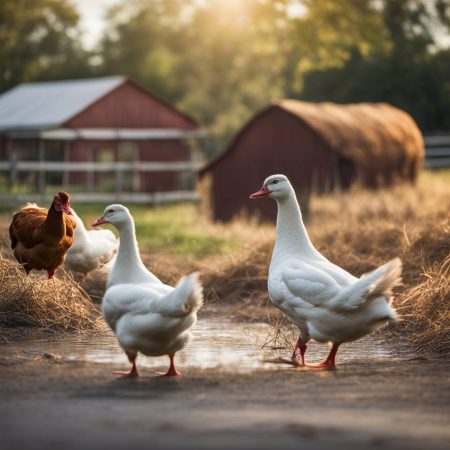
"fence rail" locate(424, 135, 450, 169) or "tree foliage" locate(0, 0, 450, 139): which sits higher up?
"tree foliage" locate(0, 0, 450, 139)

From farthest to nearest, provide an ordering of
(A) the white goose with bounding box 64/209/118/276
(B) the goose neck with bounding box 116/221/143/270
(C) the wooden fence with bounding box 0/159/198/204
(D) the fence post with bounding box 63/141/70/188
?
(D) the fence post with bounding box 63/141/70/188, (C) the wooden fence with bounding box 0/159/198/204, (A) the white goose with bounding box 64/209/118/276, (B) the goose neck with bounding box 116/221/143/270

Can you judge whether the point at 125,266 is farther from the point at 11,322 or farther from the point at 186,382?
the point at 11,322

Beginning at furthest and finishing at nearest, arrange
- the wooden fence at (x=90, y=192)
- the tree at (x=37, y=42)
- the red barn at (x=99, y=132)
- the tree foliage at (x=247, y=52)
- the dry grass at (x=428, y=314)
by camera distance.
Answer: the tree at (x=37, y=42) → the red barn at (x=99, y=132) → the tree foliage at (x=247, y=52) → the wooden fence at (x=90, y=192) → the dry grass at (x=428, y=314)

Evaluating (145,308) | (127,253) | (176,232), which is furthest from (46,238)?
(176,232)

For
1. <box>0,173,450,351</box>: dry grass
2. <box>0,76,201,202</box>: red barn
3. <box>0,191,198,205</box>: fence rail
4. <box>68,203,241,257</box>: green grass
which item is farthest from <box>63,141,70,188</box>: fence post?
<box>0,173,450,351</box>: dry grass

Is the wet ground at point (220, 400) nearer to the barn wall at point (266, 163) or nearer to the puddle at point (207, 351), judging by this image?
the puddle at point (207, 351)

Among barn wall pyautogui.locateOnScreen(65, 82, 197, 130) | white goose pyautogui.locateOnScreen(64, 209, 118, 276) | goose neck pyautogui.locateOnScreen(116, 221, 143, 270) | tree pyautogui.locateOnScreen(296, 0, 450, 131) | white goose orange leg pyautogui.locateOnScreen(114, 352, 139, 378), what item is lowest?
white goose orange leg pyautogui.locateOnScreen(114, 352, 139, 378)

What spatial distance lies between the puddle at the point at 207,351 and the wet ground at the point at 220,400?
16 millimetres

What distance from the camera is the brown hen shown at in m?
10.9

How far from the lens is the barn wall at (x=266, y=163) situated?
21969 millimetres

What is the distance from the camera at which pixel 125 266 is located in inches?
301

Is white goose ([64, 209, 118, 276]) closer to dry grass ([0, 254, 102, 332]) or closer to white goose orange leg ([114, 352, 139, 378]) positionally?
dry grass ([0, 254, 102, 332])

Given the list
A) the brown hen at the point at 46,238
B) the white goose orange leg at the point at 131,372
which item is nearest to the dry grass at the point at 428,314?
the white goose orange leg at the point at 131,372

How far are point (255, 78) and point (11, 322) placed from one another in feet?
193
